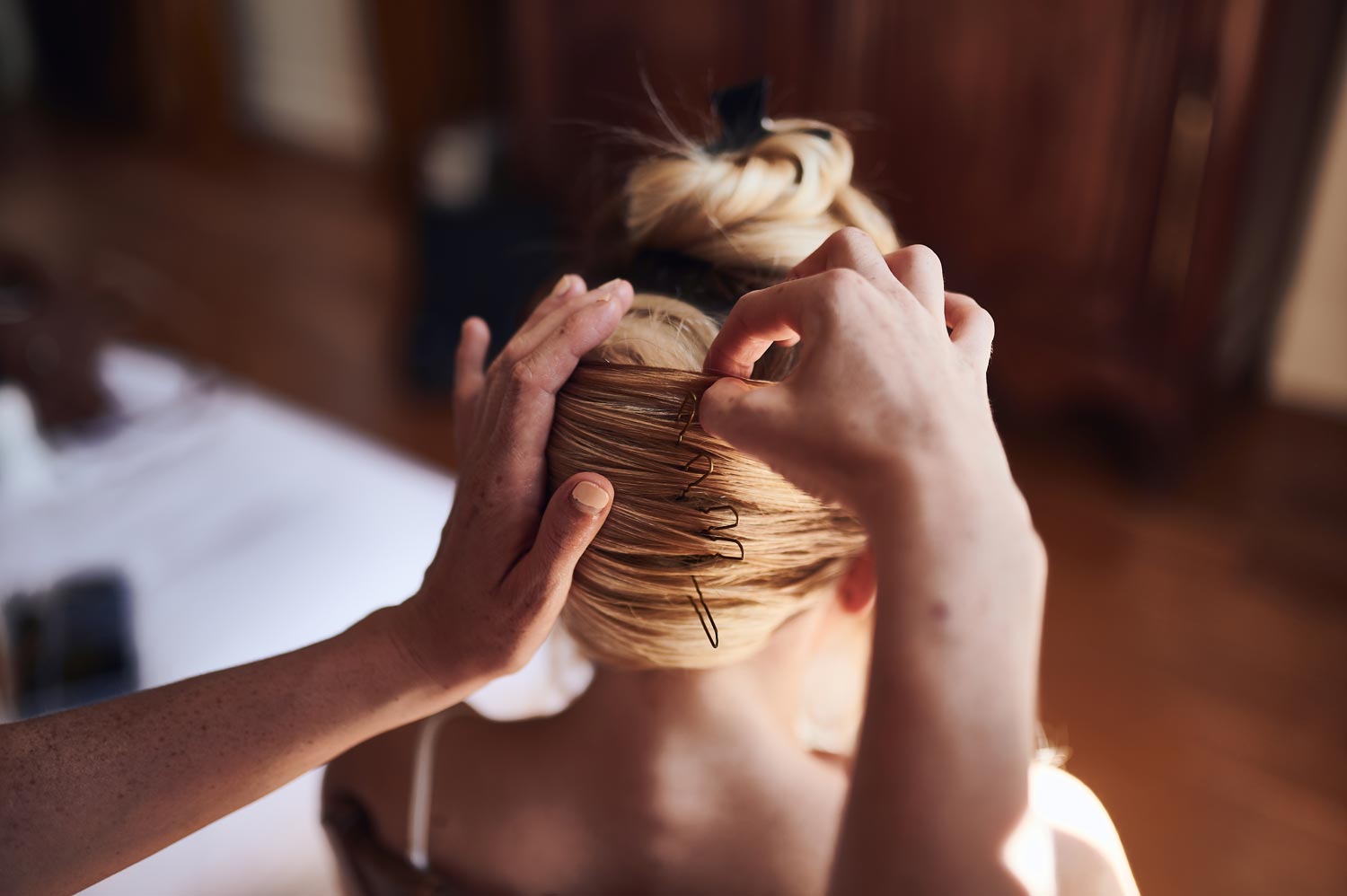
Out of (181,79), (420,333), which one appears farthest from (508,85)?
(181,79)

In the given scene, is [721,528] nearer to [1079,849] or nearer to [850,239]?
[850,239]

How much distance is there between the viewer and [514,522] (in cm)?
59

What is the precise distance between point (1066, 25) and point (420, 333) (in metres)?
1.67

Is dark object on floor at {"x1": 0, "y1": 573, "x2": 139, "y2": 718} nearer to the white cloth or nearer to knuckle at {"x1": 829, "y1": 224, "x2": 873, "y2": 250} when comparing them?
the white cloth

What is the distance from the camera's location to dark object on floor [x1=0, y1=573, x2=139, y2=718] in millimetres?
1082

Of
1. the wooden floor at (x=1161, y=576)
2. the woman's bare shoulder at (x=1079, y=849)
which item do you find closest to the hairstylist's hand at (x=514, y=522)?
the woman's bare shoulder at (x=1079, y=849)

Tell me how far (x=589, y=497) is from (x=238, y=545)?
0.92m

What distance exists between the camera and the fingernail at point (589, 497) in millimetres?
541

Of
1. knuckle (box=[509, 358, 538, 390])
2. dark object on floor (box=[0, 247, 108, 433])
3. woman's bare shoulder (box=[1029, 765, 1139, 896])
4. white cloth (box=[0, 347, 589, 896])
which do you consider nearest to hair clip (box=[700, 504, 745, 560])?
knuckle (box=[509, 358, 538, 390])

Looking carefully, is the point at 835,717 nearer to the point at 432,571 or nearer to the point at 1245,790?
the point at 432,571

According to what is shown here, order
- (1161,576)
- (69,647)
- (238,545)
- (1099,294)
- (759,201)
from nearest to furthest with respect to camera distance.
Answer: (759,201) < (69,647) < (238,545) < (1161,576) < (1099,294)

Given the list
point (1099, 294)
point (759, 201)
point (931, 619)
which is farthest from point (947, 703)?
point (1099, 294)

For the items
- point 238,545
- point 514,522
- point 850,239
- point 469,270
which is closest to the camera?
point 850,239

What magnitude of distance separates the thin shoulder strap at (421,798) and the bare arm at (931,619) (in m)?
0.42
